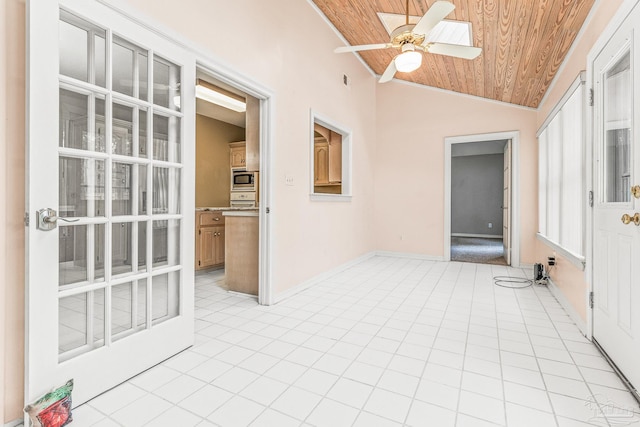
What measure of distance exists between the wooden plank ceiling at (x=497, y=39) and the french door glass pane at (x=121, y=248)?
3.23 metres

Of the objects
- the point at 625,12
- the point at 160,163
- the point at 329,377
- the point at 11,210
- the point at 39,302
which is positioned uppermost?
the point at 625,12

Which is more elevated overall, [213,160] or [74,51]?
[213,160]

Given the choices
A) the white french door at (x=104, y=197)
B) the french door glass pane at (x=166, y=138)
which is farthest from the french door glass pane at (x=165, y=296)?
the french door glass pane at (x=166, y=138)

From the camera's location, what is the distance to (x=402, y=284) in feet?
12.8

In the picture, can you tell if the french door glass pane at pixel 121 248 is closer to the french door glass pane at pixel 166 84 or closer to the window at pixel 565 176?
the french door glass pane at pixel 166 84

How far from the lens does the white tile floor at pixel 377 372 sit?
1.48 m

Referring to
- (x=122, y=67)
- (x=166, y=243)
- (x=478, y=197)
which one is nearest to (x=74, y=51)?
(x=122, y=67)

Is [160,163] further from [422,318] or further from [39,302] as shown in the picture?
[422,318]

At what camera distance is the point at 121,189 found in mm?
1778

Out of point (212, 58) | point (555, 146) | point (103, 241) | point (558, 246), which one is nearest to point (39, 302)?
point (103, 241)

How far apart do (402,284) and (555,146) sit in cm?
241

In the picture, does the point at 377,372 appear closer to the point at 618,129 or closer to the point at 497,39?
the point at 618,129

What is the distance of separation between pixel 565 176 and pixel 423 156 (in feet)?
8.48

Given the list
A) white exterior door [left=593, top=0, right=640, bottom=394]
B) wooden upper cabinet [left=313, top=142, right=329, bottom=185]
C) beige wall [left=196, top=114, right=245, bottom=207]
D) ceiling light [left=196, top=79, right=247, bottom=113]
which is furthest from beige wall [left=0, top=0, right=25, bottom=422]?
wooden upper cabinet [left=313, top=142, right=329, bottom=185]
